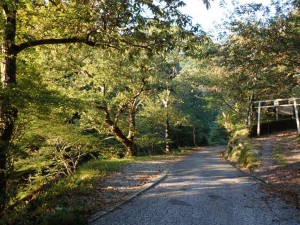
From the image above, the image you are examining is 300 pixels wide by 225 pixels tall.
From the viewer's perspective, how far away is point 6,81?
6336 millimetres

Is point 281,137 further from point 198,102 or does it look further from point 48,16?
point 198,102

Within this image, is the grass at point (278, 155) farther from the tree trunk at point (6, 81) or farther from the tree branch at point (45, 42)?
the tree trunk at point (6, 81)

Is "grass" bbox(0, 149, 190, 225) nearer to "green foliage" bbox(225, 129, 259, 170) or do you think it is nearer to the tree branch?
the tree branch

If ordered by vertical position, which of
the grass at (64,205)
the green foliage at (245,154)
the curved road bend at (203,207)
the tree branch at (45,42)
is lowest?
the curved road bend at (203,207)

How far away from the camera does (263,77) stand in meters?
9.26

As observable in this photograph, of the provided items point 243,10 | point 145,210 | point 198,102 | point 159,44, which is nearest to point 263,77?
point 243,10

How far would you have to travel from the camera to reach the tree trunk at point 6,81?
19.2 feet

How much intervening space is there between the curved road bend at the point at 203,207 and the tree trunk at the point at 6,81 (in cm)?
271

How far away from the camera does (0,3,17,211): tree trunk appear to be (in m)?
5.84

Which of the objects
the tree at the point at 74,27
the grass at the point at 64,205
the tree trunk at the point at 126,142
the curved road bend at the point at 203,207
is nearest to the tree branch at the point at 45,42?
the tree at the point at 74,27

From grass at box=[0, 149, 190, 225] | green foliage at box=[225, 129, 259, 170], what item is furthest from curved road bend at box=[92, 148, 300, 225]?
green foliage at box=[225, 129, 259, 170]

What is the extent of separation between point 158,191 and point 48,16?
5481 millimetres

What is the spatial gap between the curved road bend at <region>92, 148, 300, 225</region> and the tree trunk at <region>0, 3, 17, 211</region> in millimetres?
2712

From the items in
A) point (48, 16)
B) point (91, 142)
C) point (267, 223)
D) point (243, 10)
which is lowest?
point (267, 223)
